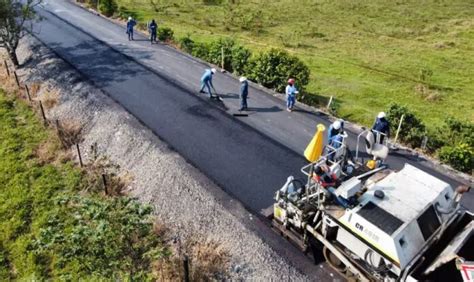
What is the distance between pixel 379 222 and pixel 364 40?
31221mm

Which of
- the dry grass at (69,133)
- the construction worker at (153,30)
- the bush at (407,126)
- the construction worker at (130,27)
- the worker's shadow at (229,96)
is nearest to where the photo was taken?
the bush at (407,126)

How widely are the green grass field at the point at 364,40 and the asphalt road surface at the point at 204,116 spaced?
4.64 m

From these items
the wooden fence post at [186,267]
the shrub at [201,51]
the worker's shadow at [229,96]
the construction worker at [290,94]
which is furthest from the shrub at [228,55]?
the wooden fence post at [186,267]

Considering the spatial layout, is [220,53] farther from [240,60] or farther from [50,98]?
[50,98]

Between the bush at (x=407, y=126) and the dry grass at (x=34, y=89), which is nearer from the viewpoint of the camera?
the bush at (x=407, y=126)

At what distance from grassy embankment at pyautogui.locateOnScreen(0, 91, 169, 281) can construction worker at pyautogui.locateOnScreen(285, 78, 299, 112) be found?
919cm

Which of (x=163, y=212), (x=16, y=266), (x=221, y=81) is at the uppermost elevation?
(x=221, y=81)

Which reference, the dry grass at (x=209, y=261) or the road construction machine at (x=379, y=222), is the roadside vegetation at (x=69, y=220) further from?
the road construction machine at (x=379, y=222)

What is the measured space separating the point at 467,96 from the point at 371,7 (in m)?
25.8

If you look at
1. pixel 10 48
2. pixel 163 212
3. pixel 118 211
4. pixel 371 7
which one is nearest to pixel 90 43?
pixel 10 48

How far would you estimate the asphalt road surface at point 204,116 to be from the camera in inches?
584

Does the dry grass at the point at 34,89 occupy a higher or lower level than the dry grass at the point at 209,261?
lower

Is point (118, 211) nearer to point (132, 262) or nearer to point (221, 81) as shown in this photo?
point (132, 262)

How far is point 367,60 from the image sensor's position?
1247 inches
